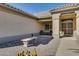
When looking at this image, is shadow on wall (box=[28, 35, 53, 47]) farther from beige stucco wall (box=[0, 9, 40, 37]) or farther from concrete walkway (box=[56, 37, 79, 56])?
concrete walkway (box=[56, 37, 79, 56])

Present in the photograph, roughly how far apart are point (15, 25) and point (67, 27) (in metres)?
1.58

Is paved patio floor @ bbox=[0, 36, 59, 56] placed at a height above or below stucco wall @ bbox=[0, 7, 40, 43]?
below

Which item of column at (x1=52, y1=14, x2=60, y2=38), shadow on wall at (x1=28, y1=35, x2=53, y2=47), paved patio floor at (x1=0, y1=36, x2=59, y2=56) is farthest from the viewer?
column at (x1=52, y1=14, x2=60, y2=38)

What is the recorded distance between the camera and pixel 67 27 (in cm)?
399

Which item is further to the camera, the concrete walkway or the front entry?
Result: the front entry

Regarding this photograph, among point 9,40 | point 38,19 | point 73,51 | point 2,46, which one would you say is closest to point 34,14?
point 38,19

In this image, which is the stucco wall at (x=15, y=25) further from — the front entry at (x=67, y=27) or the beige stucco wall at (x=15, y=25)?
the front entry at (x=67, y=27)

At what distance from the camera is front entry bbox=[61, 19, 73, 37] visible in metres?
3.92

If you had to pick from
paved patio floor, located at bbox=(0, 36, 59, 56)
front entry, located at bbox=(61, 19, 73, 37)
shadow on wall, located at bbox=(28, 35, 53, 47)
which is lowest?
paved patio floor, located at bbox=(0, 36, 59, 56)

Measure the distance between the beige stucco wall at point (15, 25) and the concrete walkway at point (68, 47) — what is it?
0.89m

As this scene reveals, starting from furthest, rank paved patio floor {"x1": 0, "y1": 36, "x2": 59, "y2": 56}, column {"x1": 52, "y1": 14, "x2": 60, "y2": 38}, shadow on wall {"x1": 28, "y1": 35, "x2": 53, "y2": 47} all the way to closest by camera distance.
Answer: column {"x1": 52, "y1": 14, "x2": 60, "y2": 38} → shadow on wall {"x1": 28, "y1": 35, "x2": 53, "y2": 47} → paved patio floor {"x1": 0, "y1": 36, "x2": 59, "y2": 56}

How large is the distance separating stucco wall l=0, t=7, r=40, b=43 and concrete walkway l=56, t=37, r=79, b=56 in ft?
2.93

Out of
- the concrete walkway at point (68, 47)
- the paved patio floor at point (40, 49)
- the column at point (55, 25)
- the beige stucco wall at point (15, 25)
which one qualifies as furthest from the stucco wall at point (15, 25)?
the concrete walkway at point (68, 47)

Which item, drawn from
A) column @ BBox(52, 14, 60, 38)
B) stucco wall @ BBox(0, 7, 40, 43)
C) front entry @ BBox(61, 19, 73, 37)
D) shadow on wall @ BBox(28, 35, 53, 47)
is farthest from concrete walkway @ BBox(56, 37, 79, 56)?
stucco wall @ BBox(0, 7, 40, 43)
